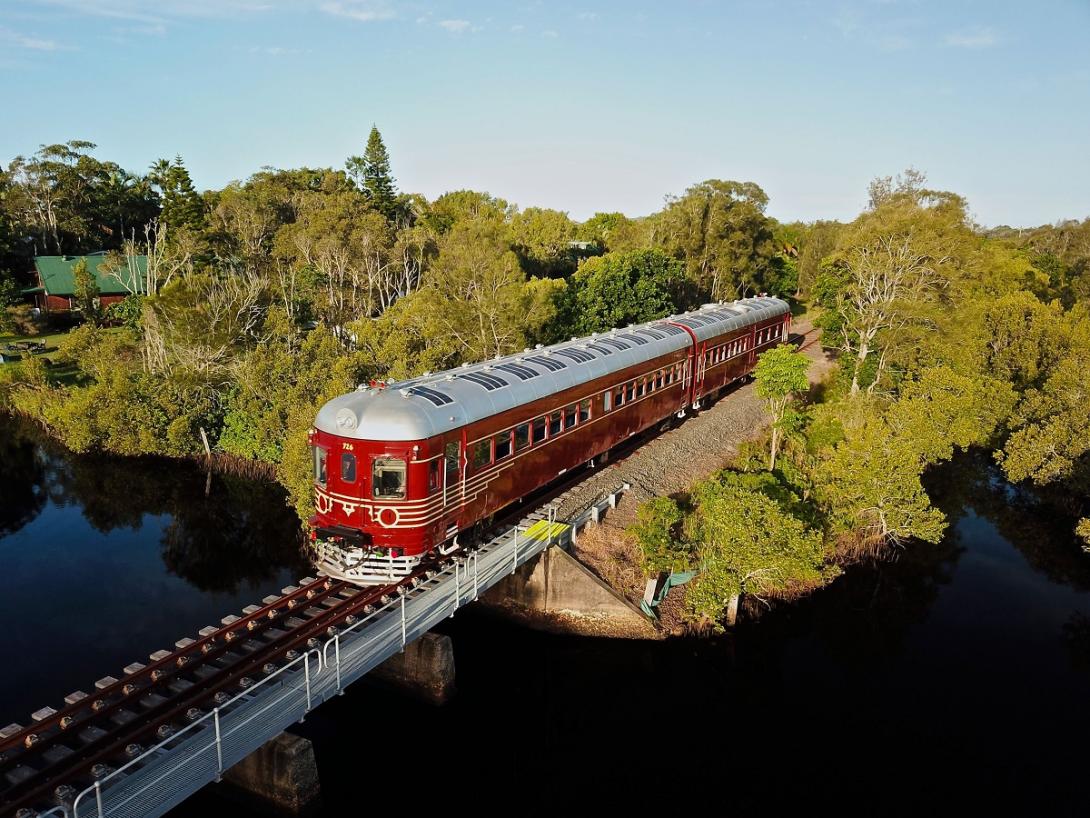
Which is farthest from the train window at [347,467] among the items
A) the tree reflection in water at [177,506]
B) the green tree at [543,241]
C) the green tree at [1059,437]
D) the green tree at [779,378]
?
the green tree at [543,241]

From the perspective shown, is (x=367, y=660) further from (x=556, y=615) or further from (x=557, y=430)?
(x=557, y=430)

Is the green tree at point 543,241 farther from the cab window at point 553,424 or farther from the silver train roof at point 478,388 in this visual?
the cab window at point 553,424

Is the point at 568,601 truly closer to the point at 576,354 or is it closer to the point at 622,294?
the point at 576,354

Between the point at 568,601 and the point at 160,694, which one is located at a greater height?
the point at 160,694

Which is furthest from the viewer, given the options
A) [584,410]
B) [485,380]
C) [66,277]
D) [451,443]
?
[66,277]

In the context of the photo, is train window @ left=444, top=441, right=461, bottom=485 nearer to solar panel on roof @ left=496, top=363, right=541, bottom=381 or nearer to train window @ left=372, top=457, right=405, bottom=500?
train window @ left=372, top=457, right=405, bottom=500

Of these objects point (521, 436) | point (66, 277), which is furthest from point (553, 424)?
point (66, 277)

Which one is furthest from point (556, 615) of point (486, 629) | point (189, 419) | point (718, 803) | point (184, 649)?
point (189, 419)
